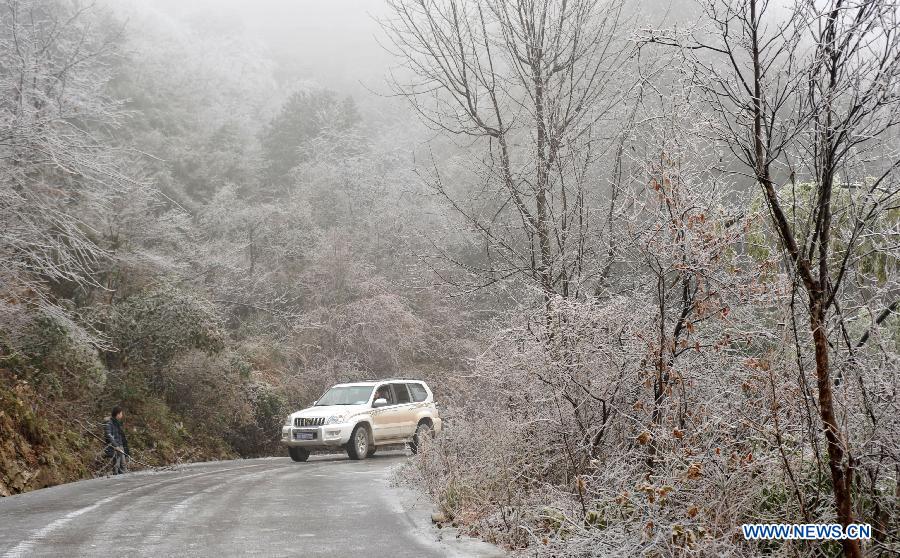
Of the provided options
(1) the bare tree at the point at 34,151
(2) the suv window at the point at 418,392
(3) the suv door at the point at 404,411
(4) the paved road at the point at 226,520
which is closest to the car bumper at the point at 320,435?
(3) the suv door at the point at 404,411

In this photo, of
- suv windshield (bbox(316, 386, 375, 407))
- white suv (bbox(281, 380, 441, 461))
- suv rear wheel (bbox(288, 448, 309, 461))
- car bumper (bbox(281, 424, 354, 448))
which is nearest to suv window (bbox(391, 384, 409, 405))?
white suv (bbox(281, 380, 441, 461))

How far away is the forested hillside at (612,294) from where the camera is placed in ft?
16.8

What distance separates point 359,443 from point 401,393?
1.98 metres

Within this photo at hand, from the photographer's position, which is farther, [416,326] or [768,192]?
[416,326]

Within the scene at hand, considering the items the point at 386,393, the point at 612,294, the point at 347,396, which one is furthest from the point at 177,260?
the point at 612,294

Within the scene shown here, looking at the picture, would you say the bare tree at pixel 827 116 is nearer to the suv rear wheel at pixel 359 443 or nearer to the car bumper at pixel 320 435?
the car bumper at pixel 320 435

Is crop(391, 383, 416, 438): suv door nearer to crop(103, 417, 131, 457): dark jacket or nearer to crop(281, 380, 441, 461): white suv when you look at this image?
crop(281, 380, 441, 461): white suv

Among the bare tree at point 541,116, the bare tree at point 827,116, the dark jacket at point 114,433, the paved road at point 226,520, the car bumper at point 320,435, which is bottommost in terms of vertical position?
the paved road at point 226,520

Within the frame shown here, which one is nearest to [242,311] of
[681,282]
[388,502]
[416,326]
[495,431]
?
[416,326]

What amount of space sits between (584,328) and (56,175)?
17.1 m

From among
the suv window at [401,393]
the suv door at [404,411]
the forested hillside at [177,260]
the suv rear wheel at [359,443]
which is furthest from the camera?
the suv window at [401,393]

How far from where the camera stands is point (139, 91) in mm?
42562

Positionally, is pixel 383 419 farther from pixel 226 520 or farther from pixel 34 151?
pixel 226 520

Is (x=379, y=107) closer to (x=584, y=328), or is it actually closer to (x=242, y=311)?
(x=242, y=311)
